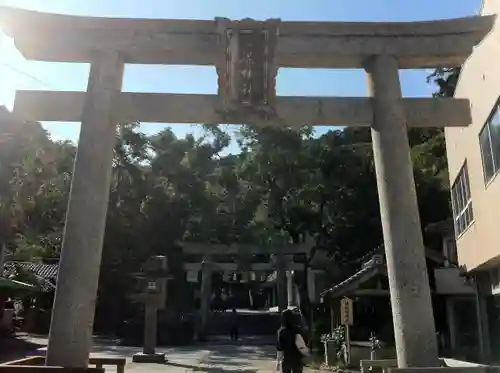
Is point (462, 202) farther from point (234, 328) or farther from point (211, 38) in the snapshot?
point (234, 328)

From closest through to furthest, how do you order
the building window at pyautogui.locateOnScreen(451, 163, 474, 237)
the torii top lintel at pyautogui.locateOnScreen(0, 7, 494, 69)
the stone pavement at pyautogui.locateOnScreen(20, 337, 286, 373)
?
the torii top lintel at pyautogui.locateOnScreen(0, 7, 494, 69), the building window at pyautogui.locateOnScreen(451, 163, 474, 237), the stone pavement at pyautogui.locateOnScreen(20, 337, 286, 373)

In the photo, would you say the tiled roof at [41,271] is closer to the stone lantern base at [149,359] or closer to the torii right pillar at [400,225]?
the stone lantern base at [149,359]

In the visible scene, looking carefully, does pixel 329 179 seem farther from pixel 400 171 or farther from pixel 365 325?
pixel 400 171

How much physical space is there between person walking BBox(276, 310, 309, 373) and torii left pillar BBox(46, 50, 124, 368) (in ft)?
8.89

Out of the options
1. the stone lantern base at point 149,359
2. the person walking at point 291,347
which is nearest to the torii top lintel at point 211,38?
the person walking at point 291,347

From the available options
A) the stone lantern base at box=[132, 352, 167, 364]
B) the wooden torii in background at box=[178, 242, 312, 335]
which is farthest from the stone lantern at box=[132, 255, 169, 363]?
the wooden torii in background at box=[178, 242, 312, 335]

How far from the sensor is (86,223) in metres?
7.23

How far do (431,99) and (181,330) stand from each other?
23.9m

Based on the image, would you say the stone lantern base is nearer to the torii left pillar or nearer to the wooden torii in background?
the torii left pillar

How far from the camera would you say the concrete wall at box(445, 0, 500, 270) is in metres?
10.1

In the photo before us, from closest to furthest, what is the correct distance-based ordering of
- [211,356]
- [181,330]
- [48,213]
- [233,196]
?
[211,356] → [181,330] → [48,213] → [233,196]

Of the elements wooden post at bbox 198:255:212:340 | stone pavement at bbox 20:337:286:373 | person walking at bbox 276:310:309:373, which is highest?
wooden post at bbox 198:255:212:340

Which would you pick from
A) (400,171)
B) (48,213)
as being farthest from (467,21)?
(48,213)

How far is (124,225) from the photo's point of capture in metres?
29.5
